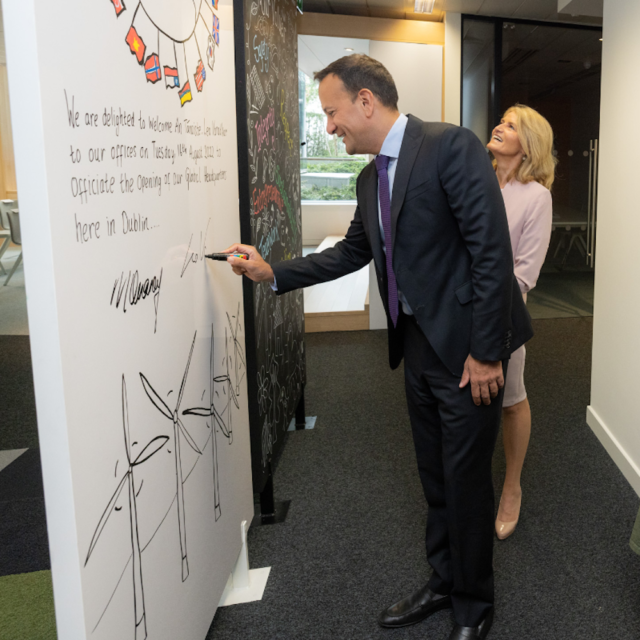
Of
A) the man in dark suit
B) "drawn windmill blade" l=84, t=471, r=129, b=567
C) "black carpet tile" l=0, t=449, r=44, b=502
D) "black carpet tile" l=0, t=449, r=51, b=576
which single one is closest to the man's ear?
the man in dark suit

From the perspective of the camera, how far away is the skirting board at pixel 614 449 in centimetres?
257

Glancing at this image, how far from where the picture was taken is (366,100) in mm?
1580

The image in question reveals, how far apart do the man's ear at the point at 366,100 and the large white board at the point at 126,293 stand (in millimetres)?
378

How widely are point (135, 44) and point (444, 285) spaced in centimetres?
88

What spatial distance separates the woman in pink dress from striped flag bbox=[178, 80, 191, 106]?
1.23 metres

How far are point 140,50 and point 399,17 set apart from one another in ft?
15.3

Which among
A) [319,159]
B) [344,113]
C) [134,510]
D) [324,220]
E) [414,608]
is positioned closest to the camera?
[134,510]

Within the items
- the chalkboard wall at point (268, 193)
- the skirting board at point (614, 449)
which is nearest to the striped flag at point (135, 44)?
the chalkboard wall at point (268, 193)

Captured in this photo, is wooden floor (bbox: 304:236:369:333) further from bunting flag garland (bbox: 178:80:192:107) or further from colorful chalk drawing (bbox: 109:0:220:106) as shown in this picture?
bunting flag garland (bbox: 178:80:192:107)

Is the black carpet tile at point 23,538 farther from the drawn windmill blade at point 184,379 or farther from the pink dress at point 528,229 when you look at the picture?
the pink dress at point 528,229

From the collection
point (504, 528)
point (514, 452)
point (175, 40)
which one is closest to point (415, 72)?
point (514, 452)

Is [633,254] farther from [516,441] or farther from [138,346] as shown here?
[138,346]

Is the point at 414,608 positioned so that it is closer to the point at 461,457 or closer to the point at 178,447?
the point at 461,457

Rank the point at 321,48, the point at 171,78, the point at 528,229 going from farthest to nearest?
the point at 321,48 → the point at 528,229 → the point at 171,78
